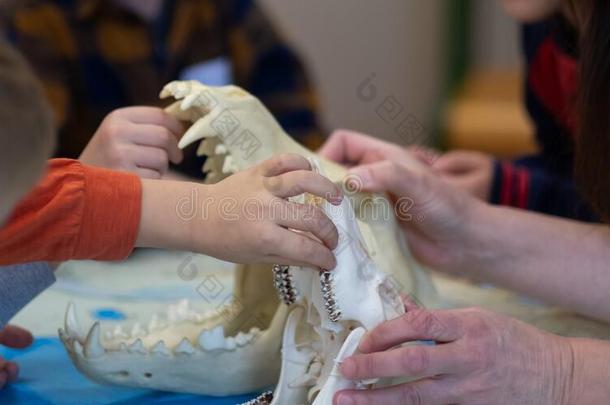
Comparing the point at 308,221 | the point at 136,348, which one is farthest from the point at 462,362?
the point at 136,348

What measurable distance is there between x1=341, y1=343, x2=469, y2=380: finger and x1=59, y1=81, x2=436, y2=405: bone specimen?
0.02 metres

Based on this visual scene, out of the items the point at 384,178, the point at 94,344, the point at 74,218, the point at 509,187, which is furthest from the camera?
the point at 509,187

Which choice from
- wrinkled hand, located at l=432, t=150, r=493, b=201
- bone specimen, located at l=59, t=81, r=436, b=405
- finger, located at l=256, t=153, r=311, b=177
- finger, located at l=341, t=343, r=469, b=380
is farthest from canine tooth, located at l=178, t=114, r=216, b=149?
wrinkled hand, located at l=432, t=150, r=493, b=201

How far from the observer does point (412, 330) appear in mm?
583

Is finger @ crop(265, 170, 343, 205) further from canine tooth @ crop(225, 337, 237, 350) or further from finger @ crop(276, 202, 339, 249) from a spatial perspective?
canine tooth @ crop(225, 337, 237, 350)

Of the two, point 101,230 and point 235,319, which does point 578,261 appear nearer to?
point 235,319

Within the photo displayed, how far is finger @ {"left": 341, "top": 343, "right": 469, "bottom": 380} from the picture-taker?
57 cm

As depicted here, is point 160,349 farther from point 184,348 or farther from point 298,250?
point 298,250

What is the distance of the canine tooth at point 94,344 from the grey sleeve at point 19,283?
0.06m

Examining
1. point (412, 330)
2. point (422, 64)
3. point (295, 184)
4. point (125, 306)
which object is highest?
point (295, 184)

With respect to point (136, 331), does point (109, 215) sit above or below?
above

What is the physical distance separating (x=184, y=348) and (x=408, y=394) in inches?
7.0

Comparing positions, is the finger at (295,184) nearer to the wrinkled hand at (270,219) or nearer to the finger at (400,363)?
the wrinkled hand at (270,219)

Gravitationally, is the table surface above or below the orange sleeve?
below
